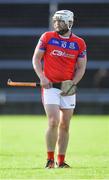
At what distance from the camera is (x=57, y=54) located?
11312 millimetres

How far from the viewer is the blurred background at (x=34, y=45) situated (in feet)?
99.6

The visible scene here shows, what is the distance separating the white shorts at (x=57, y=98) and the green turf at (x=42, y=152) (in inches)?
31.9

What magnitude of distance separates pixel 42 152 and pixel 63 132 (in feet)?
10.7

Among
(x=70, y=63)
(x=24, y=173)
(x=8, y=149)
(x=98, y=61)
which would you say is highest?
(x=70, y=63)

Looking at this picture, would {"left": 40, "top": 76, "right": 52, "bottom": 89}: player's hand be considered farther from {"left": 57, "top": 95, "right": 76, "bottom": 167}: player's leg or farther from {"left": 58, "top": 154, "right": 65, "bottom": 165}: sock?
{"left": 58, "top": 154, "right": 65, "bottom": 165}: sock

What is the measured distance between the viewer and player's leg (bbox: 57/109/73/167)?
11.4 metres

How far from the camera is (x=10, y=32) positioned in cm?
3080

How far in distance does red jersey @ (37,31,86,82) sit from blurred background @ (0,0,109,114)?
738 inches

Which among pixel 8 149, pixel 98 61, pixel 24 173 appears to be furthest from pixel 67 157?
pixel 98 61

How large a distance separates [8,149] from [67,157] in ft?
6.75

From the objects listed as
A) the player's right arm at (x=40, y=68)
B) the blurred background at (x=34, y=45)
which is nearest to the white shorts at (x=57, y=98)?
the player's right arm at (x=40, y=68)

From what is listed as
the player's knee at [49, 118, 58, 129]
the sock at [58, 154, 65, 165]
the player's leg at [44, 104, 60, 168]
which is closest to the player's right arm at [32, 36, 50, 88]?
the player's leg at [44, 104, 60, 168]

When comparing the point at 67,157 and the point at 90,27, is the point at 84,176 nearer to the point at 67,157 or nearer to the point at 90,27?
the point at 67,157

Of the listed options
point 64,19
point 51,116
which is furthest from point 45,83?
point 64,19
